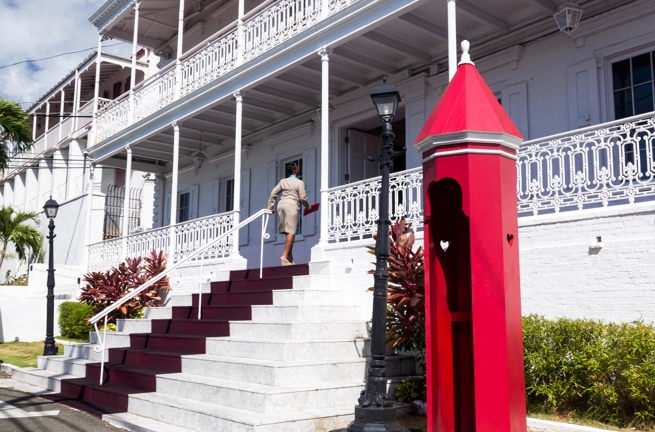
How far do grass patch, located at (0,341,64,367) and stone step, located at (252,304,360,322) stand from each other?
6578 mm

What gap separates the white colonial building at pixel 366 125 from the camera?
281 inches

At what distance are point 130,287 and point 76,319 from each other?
2.80m

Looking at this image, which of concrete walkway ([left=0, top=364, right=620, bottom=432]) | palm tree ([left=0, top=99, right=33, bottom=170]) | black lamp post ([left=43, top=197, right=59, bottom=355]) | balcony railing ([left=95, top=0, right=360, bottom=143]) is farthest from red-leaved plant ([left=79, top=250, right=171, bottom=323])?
balcony railing ([left=95, top=0, right=360, bottom=143])

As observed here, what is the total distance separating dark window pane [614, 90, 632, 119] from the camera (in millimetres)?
9297

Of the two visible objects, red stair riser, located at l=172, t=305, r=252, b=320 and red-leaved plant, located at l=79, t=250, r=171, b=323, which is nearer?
red stair riser, located at l=172, t=305, r=252, b=320

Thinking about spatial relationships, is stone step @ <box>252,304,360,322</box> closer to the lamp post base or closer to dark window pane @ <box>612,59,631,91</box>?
the lamp post base

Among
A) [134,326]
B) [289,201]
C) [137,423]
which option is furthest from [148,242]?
[137,423]

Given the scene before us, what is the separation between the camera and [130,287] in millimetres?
13898

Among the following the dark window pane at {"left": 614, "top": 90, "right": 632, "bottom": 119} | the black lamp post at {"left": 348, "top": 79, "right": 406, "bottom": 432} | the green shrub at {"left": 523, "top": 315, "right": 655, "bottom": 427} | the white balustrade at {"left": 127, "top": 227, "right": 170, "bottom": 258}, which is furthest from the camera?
the white balustrade at {"left": 127, "top": 227, "right": 170, "bottom": 258}

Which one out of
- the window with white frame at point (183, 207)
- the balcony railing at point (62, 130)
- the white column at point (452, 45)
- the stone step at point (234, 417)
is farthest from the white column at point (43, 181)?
the white column at point (452, 45)

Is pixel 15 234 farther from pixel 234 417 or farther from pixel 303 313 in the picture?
pixel 234 417

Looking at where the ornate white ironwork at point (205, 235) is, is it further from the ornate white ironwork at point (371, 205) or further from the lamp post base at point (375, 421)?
the lamp post base at point (375, 421)

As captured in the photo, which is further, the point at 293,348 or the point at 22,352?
the point at 22,352

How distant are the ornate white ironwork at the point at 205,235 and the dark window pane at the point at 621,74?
726 centimetres
